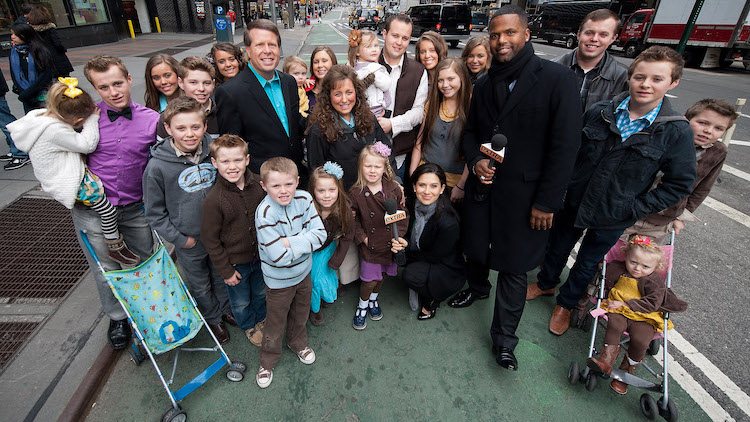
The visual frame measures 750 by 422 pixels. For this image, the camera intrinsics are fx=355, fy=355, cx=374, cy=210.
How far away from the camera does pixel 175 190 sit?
2549mm

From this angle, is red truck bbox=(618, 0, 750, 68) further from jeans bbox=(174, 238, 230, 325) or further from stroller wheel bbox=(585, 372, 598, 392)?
jeans bbox=(174, 238, 230, 325)

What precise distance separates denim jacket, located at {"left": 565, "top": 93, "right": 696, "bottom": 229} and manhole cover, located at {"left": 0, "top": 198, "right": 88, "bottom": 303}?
490cm

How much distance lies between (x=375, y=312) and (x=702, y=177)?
304 centimetres

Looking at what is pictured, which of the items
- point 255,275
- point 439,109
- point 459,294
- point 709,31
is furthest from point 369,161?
point 709,31

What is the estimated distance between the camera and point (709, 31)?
15.6 m

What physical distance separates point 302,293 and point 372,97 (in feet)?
7.10

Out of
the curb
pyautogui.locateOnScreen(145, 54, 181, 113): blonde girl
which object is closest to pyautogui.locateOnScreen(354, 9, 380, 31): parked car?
pyautogui.locateOnScreen(145, 54, 181, 113): blonde girl

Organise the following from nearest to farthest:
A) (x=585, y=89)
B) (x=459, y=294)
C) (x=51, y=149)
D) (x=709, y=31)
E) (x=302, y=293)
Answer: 1. (x=51, y=149)
2. (x=302, y=293)
3. (x=585, y=89)
4. (x=459, y=294)
5. (x=709, y=31)

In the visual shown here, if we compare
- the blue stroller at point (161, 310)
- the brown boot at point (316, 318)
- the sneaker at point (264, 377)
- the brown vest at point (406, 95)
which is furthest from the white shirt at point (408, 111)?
the sneaker at point (264, 377)

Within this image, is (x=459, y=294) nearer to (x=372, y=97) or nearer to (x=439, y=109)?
(x=439, y=109)

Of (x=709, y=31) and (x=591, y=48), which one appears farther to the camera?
(x=709, y=31)

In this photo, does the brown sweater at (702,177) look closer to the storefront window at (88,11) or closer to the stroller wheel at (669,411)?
the stroller wheel at (669,411)

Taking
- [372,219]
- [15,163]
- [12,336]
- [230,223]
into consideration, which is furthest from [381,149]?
[15,163]

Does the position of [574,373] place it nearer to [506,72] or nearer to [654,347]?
[654,347]
